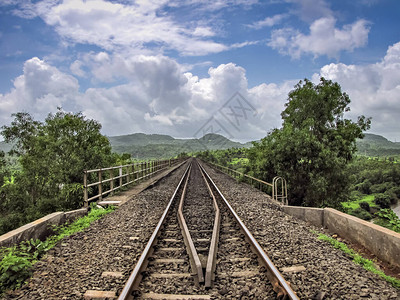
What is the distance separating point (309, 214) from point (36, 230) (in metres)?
6.85

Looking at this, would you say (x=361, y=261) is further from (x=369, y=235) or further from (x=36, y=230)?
(x=36, y=230)

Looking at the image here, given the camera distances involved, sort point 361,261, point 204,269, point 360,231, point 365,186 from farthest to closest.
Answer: point 365,186
point 360,231
point 361,261
point 204,269

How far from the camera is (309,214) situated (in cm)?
756

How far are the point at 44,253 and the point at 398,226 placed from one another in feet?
23.7

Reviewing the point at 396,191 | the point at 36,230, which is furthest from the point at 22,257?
the point at 396,191

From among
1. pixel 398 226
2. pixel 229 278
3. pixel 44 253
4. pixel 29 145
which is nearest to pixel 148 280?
pixel 229 278

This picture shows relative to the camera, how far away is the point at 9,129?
64.7 ft

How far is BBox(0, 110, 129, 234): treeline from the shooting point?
13.1 m

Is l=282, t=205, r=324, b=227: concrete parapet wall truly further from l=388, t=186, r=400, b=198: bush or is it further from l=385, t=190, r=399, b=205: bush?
l=388, t=186, r=400, b=198: bush

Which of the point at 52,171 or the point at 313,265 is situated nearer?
the point at 313,265

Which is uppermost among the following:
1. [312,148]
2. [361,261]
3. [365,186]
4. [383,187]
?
[312,148]

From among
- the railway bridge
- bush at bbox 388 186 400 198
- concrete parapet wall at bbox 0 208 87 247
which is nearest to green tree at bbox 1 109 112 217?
concrete parapet wall at bbox 0 208 87 247

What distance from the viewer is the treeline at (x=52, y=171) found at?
13109mm

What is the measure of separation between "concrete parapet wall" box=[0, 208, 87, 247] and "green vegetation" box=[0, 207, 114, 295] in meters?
0.12
